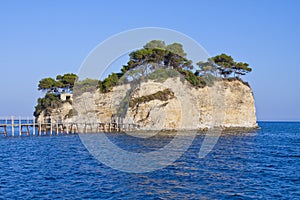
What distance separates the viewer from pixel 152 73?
262ft

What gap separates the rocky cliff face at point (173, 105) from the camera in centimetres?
7356

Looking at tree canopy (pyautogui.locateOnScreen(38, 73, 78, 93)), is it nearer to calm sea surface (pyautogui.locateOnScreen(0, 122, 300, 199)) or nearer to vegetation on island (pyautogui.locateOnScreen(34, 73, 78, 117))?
vegetation on island (pyautogui.locateOnScreen(34, 73, 78, 117))

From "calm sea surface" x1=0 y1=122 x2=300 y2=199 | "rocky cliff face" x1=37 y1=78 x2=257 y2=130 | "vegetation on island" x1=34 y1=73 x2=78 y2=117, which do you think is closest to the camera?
"calm sea surface" x1=0 y1=122 x2=300 y2=199

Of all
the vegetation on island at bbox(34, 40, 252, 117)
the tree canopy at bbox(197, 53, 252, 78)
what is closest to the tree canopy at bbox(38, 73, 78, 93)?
the vegetation on island at bbox(34, 40, 252, 117)

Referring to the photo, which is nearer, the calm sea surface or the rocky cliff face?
the calm sea surface

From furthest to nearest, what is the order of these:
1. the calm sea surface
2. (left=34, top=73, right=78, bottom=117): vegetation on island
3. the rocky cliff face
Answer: (left=34, top=73, right=78, bottom=117): vegetation on island → the rocky cliff face → the calm sea surface

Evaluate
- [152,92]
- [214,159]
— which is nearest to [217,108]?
[152,92]

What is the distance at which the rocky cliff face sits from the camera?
73562mm

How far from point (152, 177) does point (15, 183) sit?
8917 mm

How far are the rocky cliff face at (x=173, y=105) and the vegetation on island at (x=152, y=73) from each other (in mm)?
1057

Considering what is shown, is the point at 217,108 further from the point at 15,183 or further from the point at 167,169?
the point at 15,183

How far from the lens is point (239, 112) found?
278 ft

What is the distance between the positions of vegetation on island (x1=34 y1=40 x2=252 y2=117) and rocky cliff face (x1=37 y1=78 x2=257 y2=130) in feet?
3.47

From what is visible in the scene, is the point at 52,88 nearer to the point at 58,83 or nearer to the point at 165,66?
the point at 58,83
